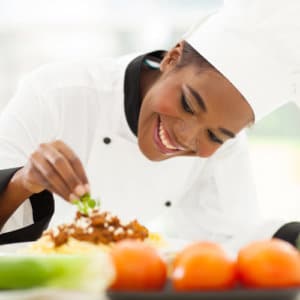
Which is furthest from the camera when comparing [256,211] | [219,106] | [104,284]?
[256,211]

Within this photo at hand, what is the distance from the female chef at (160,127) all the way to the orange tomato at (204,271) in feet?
1.73

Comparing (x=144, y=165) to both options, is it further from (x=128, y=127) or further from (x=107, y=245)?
(x=107, y=245)

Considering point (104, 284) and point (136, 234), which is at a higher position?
point (104, 284)

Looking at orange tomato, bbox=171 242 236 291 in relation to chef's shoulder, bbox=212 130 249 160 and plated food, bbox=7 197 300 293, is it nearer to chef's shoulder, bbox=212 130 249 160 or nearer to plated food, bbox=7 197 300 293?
plated food, bbox=7 197 300 293

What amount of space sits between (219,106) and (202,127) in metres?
0.07

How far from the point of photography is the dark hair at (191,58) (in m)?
1.60

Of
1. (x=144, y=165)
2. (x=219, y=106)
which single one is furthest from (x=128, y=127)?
(x=219, y=106)

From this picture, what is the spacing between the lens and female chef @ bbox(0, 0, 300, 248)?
147cm

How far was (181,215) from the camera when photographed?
82.5 inches

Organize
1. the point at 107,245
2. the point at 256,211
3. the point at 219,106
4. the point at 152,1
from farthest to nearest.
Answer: the point at 152,1
the point at 256,211
the point at 219,106
the point at 107,245

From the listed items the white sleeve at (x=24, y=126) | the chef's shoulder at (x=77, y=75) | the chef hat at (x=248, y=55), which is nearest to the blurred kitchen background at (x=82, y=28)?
the chef's shoulder at (x=77, y=75)

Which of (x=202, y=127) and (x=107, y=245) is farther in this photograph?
(x=202, y=127)

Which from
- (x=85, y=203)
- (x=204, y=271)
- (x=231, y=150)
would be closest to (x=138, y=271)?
(x=204, y=271)

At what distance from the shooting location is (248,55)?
160 centimetres
